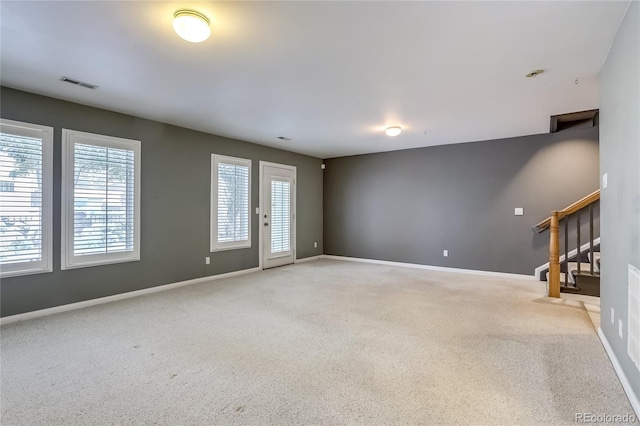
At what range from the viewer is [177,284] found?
192 inches

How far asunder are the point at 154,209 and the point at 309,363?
136 inches

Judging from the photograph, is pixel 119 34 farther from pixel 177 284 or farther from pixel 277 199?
pixel 277 199

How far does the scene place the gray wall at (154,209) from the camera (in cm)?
354

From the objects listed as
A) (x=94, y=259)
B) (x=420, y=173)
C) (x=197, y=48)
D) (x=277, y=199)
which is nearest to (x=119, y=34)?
(x=197, y=48)

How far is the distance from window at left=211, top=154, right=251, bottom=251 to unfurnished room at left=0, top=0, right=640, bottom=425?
0.04 m

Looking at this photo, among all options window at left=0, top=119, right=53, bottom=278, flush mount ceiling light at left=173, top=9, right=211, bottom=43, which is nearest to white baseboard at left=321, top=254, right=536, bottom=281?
window at left=0, top=119, right=53, bottom=278

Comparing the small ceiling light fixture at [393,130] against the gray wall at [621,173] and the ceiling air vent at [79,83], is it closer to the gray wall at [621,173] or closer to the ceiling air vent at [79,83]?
the gray wall at [621,173]

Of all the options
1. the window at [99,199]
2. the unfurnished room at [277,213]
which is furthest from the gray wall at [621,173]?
the window at [99,199]

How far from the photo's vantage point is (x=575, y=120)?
4.76 metres

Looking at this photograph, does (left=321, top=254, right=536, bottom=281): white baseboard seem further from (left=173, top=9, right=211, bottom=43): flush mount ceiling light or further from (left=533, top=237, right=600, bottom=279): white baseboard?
(left=173, top=9, right=211, bottom=43): flush mount ceiling light

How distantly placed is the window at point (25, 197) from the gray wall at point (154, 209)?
8cm

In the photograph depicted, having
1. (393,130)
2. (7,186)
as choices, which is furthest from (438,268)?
(7,186)

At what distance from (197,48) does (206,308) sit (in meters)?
2.83

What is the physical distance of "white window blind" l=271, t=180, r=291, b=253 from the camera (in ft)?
21.5
